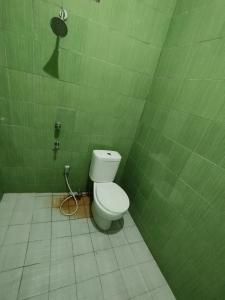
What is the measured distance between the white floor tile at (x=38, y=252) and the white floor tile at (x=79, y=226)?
28 cm

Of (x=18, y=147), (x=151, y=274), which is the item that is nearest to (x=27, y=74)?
(x=18, y=147)

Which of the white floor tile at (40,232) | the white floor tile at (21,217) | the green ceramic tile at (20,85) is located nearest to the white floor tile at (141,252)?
the white floor tile at (40,232)

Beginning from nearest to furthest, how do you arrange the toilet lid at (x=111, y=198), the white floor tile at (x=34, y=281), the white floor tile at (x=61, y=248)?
the white floor tile at (x=34, y=281), the white floor tile at (x=61, y=248), the toilet lid at (x=111, y=198)

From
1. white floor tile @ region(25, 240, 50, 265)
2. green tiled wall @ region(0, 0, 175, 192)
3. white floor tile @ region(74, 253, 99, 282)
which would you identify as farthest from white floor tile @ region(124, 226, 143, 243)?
green tiled wall @ region(0, 0, 175, 192)

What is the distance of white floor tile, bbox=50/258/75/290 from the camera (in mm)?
1190

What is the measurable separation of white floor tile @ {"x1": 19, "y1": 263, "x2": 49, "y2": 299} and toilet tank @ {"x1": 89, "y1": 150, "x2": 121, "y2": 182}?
2.98ft

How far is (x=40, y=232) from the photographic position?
1499 mm

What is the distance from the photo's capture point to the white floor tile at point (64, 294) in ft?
3.67

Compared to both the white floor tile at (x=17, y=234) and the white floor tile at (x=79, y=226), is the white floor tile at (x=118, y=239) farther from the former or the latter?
the white floor tile at (x=17, y=234)

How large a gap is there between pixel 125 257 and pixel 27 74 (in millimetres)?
1918

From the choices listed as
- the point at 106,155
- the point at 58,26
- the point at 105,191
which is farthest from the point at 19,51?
the point at 105,191

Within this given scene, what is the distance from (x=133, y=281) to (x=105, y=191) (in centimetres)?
83

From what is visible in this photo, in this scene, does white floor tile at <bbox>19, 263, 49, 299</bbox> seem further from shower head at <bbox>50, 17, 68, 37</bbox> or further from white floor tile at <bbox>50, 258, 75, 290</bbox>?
shower head at <bbox>50, 17, 68, 37</bbox>

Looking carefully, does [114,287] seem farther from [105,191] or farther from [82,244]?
[105,191]
